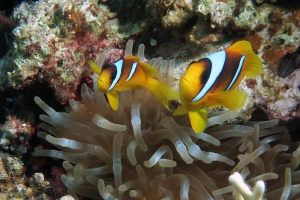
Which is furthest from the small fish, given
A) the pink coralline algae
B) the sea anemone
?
the pink coralline algae

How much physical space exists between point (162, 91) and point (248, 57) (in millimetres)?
552

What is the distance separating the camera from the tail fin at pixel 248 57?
5.56 ft

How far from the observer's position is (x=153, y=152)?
2219mm

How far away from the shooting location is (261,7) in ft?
8.22

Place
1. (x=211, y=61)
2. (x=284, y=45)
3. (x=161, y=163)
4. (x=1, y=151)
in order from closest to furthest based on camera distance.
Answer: (x=211, y=61) < (x=161, y=163) < (x=284, y=45) < (x=1, y=151)

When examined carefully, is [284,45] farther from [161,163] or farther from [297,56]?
[161,163]

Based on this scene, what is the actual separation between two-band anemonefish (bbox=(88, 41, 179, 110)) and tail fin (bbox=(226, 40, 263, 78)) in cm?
44

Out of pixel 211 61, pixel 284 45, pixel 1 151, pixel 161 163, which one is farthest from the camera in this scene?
pixel 1 151

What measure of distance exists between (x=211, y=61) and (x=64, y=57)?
3.90 ft

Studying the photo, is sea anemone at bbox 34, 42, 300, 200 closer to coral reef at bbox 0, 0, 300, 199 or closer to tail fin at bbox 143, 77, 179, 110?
coral reef at bbox 0, 0, 300, 199

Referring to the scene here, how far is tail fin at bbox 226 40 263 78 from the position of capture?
5.56 ft

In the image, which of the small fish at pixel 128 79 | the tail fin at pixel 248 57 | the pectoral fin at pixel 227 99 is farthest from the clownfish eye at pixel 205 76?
the small fish at pixel 128 79

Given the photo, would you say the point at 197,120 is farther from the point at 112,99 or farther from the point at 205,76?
the point at 112,99

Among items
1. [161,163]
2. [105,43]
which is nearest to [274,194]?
[161,163]
